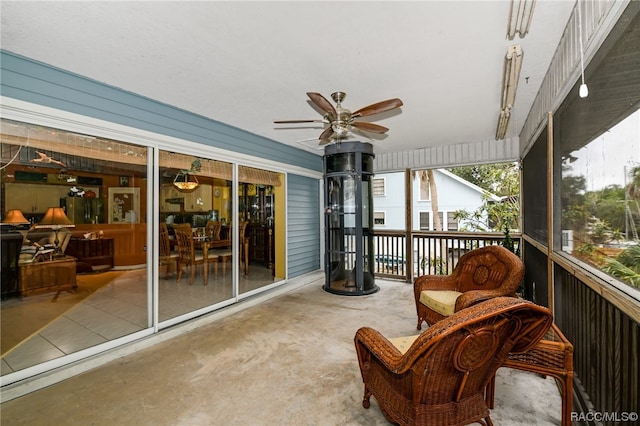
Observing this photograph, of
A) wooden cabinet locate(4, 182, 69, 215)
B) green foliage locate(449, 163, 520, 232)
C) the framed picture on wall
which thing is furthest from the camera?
green foliage locate(449, 163, 520, 232)

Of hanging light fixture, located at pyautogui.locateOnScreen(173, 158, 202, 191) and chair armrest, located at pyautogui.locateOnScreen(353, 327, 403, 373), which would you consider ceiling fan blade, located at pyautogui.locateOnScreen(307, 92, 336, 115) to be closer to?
chair armrest, located at pyautogui.locateOnScreen(353, 327, 403, 373)

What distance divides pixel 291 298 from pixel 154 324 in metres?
2.09

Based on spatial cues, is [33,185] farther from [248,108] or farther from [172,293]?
[248,108]

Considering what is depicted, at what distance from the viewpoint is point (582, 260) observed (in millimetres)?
1947

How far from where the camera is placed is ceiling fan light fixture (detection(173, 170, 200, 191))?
3.76m

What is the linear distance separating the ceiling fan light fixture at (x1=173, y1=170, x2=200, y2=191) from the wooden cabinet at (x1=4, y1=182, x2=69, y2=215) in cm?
150

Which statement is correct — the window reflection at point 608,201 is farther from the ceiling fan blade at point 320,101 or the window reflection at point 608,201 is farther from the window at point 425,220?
the window at point 425,220

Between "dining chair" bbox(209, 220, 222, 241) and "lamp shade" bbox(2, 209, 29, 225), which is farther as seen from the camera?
"dining chair" bbox(209, 220, 222, 241)

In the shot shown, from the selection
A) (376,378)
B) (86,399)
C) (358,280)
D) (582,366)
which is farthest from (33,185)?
(582,366)

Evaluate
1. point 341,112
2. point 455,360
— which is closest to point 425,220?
point 341,112

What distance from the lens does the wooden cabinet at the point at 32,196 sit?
2.87 meters

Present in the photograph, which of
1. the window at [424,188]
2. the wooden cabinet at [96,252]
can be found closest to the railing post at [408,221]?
the window at [424,188]

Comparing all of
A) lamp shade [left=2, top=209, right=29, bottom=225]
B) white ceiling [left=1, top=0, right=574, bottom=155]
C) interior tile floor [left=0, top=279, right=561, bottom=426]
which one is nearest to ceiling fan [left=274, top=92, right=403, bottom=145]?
white ceiling [left=1, top=0, right=574, bottom=155]

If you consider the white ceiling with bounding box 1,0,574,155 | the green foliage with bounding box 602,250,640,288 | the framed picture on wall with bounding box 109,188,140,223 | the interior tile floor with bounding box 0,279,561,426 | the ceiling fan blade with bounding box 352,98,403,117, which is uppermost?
the white ceiling with bounding box 1,0,574,155
